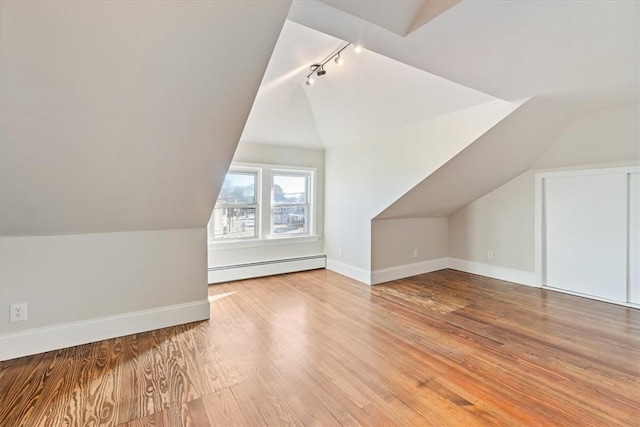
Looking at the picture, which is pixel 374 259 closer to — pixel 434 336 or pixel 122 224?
pixel 434 336

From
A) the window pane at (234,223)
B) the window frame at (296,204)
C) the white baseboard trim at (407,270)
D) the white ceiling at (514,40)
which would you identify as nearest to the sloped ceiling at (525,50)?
the white ceiling at (514,40)

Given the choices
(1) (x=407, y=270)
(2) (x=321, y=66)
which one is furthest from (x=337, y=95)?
(1) (x=407, y=270)

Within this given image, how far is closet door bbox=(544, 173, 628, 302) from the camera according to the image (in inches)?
137

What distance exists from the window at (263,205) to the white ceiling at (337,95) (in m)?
0.58

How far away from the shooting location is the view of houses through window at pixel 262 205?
445cm

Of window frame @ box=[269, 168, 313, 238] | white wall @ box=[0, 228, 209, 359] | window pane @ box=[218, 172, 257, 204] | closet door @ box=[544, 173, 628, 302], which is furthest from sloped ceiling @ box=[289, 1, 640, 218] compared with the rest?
window pane @ box=[218, 172, 257, 204]

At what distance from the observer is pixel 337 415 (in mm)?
1676

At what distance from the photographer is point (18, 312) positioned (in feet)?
7.67

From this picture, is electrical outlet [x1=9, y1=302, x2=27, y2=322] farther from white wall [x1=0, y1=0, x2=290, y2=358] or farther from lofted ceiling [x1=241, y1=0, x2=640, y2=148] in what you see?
lofted ceiling [x1=241, y1=0, x2=640, y2=148]

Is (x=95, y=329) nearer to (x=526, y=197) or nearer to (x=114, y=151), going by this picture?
(x=114, y=151)

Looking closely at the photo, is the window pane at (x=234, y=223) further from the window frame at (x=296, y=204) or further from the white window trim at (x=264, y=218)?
the window frame at (x=296, y=204)

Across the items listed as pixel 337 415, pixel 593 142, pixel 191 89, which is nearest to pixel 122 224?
pixel 191 89

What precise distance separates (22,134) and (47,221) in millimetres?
977

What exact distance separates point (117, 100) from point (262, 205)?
319 cm
